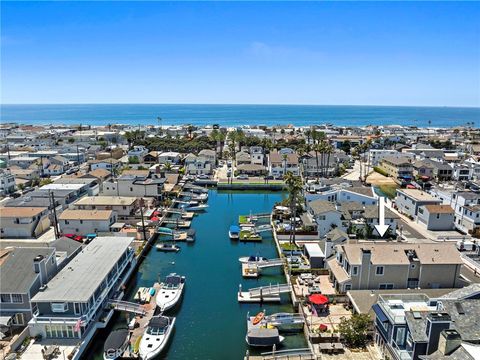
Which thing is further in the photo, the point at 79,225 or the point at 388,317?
the point at 79,225

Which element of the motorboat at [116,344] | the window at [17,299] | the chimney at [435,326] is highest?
the chimney at [435,326]

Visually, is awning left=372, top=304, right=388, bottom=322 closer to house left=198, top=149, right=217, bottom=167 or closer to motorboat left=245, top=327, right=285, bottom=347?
motorboat left=245, top=327, right=285, bottom=347

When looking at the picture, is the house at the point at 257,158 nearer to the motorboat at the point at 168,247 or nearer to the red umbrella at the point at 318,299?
the motorboat at the point at 168,247

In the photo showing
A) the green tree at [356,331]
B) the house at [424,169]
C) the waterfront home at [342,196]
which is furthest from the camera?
the house at [424,169]

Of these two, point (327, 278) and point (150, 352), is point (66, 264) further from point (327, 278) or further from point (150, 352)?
point (327, 278)

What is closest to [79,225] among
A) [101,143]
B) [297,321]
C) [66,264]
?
[66,264]

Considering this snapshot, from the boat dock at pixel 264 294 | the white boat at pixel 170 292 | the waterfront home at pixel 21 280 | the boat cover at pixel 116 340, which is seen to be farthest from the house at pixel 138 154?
the boat cover at pixel 116 340

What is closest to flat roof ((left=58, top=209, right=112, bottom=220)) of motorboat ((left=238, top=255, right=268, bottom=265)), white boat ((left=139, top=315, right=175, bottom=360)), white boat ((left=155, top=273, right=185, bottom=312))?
white boat ((left=155, top=273, right=185, bottom=312))
